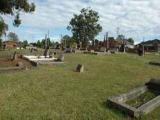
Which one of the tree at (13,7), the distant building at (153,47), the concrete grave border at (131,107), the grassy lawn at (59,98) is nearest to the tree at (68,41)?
the distant building at (153,47)

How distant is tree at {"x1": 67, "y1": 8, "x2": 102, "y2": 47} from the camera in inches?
3164

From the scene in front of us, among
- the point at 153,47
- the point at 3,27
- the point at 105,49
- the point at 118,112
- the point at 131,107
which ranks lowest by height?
the point at 118,112

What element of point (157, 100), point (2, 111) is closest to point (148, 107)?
point (157, 100)

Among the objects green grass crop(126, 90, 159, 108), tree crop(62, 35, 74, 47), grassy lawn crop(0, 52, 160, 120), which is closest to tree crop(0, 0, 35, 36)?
grassy lawn crop(0, 52, 160, 120)

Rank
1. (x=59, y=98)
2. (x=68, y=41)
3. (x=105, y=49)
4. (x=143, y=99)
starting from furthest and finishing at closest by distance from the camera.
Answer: (x=68, y=41), (x=105, y=49), (x=143, y=99), (x=59, y=98)

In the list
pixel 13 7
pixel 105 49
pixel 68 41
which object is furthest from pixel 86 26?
pixel 13 7

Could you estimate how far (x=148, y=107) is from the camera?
8719 mm

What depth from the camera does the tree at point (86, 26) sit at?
80.4 metres

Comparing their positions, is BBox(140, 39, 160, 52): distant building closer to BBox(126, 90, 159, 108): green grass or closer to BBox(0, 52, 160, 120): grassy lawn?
BBox(0, 52, 160, 120): grassy lawn

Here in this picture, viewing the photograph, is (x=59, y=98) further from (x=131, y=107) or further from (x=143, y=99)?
(x=143, y=99)

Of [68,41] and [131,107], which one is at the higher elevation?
[68,41]

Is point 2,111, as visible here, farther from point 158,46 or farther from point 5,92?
point 158,46

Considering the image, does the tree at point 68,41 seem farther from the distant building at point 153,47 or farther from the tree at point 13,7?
the tree at point 13,7

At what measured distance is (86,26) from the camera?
80.7 m
